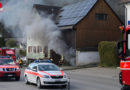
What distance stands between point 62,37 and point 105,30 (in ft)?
20.5

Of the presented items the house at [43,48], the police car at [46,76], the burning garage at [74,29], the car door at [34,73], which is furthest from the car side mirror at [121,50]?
the house at [43,48]

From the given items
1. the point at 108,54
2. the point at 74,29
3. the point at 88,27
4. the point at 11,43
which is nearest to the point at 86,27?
the point at 88,27

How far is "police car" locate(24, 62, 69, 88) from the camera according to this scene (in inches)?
615

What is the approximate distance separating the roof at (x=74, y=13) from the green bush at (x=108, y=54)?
272 inches

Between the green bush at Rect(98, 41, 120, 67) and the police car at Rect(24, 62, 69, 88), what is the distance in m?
15.5

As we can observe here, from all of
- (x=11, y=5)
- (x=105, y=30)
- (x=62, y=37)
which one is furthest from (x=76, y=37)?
(x=11, y=5)

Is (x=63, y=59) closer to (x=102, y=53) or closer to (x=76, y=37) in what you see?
(x=76, y=37)

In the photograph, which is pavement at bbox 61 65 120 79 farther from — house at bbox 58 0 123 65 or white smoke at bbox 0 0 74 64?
white smoke at bbox 0 0 74 64

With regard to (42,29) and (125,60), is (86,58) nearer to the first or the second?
(42,29)

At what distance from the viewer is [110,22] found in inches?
1615

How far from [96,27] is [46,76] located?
81.6ft

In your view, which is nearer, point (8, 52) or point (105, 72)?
point (105, 72)

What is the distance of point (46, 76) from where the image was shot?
51.7ft

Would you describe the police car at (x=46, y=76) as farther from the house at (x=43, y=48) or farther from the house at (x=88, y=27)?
the house at (x=43, y=48)
